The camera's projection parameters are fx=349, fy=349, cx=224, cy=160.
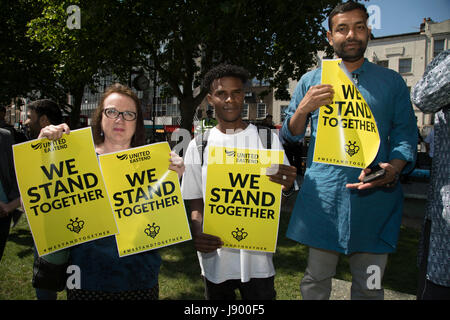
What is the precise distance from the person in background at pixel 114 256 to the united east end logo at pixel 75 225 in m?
0.11

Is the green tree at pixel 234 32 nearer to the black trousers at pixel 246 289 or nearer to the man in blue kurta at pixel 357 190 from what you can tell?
the man in blue kurta at pixel 357 190

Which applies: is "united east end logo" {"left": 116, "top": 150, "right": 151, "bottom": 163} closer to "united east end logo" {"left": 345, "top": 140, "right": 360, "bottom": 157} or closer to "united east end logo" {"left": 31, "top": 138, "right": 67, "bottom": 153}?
"united east end logo" {"left": 31, "top": 138, "right": 67, "bottom": 153}

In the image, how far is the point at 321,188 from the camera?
2.14 metres

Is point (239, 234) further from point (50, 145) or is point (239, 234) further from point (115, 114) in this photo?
point (50, 145)

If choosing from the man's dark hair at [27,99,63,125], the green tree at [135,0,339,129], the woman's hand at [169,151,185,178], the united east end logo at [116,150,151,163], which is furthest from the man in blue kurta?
the green tree at [135,0,339,129]

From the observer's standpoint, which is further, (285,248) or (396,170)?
(285,248)

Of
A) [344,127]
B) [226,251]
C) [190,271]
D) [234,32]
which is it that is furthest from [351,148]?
[234,32]

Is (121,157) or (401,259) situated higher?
(121,157)

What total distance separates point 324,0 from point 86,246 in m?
8.68

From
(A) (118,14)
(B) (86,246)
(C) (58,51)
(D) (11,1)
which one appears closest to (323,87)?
(B) (86,246)

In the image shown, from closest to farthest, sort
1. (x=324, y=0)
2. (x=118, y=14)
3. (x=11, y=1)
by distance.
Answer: (x=324, y=0) → (x=118, y=14) → (x=11, y=1)

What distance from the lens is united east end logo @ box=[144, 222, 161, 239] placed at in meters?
1.91

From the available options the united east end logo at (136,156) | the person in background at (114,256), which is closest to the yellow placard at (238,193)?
the person in background at (114,256)

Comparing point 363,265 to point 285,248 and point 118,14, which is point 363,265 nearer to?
point 285,248
